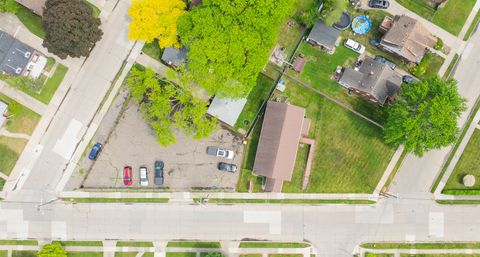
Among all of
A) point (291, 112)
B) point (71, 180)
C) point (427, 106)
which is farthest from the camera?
point (71, 180)

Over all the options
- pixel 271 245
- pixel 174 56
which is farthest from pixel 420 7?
pixel 271 245

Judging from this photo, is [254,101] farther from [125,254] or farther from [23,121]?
[23,121]

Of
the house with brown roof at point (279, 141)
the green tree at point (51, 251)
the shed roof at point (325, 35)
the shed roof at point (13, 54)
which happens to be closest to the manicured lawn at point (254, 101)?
the house with brown roof at point (279, 141)

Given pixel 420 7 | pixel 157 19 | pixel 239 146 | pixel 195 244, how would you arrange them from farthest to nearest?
pixel 239 146 → pixel 195 244 → pixel 420 7 → pixel 157 19

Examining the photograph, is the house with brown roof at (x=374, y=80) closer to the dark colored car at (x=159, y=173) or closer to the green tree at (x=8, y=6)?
the dark colored car at (x=159, y=173)

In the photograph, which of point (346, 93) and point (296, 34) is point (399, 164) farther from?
point (296, 34)

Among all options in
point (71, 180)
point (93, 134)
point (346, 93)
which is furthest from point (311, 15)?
point (71, 180)
